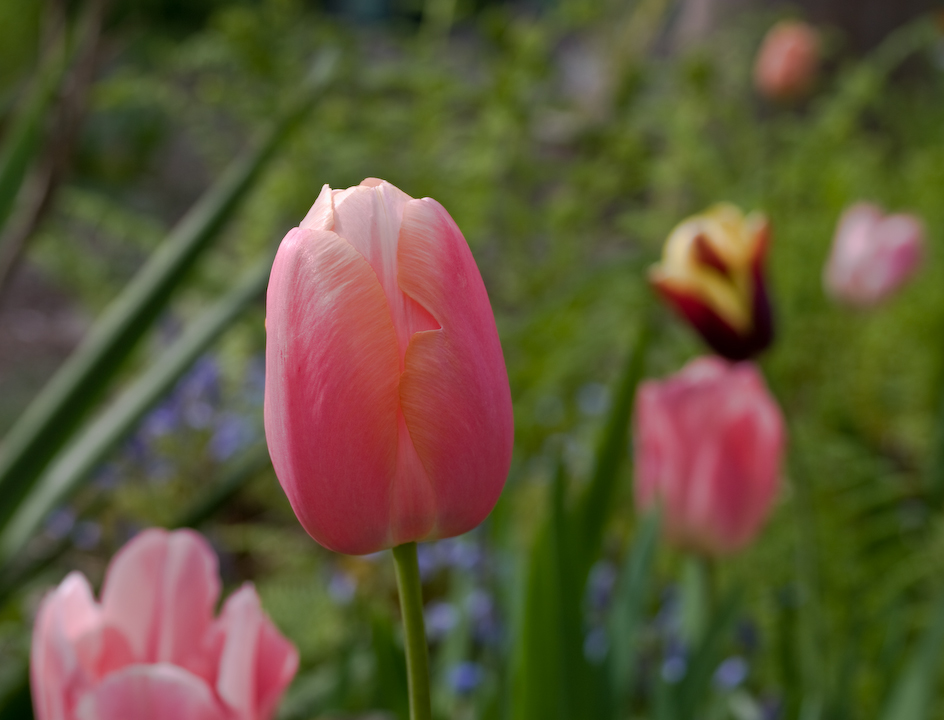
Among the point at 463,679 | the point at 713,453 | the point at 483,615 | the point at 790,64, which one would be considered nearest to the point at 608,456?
the point at 713,453

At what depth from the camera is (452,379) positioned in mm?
210

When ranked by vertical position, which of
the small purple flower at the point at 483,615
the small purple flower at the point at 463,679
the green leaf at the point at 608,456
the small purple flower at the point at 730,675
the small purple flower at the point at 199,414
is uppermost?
the small purple flower at the point at 199,414

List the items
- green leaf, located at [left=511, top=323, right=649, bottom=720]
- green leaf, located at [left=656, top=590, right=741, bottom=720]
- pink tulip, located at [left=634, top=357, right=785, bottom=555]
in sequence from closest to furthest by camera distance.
Result: green leaf, located at [left=511, top=323, right=649, bottom=720], green leaf, located at [left=656, top=590, right=741, bottom=720], pink tulip, located at [left=634, top=357, right=785, bottom=555]

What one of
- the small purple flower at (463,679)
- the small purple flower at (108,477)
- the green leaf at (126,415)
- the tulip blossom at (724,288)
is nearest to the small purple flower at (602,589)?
the small purple flower at (463,679)

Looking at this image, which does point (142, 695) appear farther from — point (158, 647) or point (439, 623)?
point (439, 623)

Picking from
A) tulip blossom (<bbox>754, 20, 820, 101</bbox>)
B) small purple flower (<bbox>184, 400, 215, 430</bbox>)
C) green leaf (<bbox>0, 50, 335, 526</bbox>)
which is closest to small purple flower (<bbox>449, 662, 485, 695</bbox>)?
green leaf (<bbox>0, 50, 335, 526</bbox>)

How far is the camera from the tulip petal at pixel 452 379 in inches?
8.1

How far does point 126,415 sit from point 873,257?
1.02 meters

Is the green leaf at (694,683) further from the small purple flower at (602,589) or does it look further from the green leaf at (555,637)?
the small purple flower at (602,589)

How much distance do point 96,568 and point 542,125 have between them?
6.91ft

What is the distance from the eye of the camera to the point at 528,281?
4.92 ft

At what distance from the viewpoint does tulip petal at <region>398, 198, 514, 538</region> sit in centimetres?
20

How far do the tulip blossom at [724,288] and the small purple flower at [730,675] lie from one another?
28 centimetres

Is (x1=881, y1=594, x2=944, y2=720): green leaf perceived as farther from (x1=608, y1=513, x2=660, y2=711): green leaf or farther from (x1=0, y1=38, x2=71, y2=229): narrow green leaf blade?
(x1=0, y1=38, x2=71, y2=229): narrow green leaf blade
